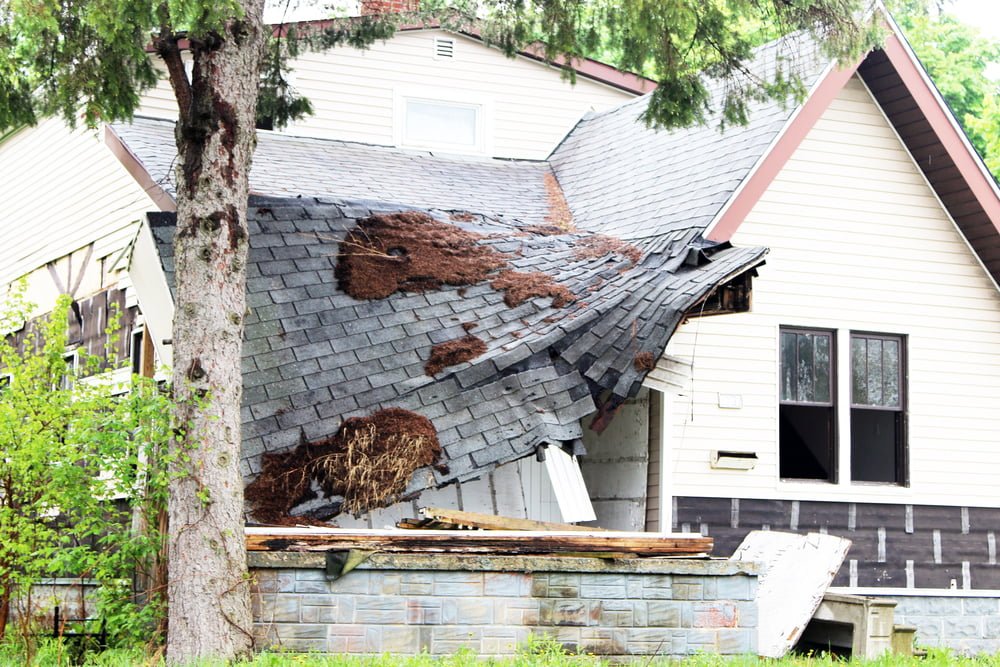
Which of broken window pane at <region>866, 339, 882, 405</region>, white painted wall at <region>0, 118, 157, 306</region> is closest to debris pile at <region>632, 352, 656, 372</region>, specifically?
broken window pane at <region>866, 339, 882, 405</region>

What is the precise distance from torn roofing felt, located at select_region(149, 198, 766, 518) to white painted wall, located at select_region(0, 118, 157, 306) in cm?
305

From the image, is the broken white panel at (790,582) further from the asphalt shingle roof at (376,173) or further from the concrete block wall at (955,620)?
the asphalt shingle roof at (376,173)

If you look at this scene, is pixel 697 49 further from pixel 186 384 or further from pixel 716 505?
pixel 186 384

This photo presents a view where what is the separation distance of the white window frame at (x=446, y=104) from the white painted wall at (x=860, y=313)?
5.92 m

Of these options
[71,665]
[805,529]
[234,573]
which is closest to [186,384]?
[234,573]

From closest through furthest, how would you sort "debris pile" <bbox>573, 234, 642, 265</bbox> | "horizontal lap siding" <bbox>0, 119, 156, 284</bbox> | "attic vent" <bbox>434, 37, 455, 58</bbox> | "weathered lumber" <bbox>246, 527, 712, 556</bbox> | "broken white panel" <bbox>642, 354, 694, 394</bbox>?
"weathered lumber" <bbox>246, 527, 712, 556</bbox> → "broken white panel" <bbox>642, 354, 694, 394</bbox> → "debris pile" <bbox>573, 234, 642, 265</bbox> → "horizontal lap siding" <bbox>0, 119, 156, 284</bbox> → "attic vent" <bbox>434, 37, 455, 58</bbox>

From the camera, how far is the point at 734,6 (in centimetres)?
1053

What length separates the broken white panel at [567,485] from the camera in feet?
33.5

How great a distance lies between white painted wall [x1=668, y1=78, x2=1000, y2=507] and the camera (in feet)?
43.2

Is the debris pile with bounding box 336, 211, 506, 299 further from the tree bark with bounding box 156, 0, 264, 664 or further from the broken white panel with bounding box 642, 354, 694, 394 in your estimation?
the tree bark with bounding box 156, 0, 264, 664

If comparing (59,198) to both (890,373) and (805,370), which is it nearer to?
(805,370)

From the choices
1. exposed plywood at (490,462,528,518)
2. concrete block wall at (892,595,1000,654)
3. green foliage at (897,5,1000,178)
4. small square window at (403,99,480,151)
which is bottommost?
concrete block wall at (892,595,1000,654)

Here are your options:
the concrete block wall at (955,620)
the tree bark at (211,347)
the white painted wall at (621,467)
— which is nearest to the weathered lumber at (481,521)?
the tree bark at (211,347)

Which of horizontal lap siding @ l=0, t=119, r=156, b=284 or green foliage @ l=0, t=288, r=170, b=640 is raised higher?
horizontal lap siding @ l=0, t=119, r=156, b=284
